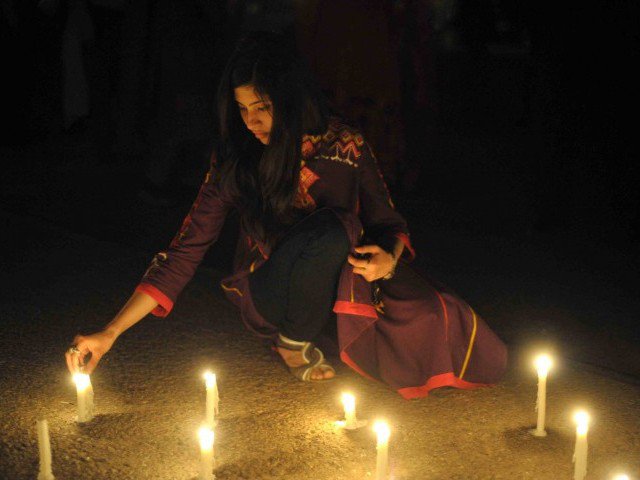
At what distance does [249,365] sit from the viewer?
12.1 feet

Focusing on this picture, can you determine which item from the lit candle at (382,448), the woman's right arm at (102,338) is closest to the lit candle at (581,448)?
the lit candle at (382,448)

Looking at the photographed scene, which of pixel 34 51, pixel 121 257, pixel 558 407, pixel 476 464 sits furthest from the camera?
pixel 34 51

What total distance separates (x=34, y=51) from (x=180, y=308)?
529 centimetres

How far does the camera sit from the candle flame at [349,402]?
122 inches

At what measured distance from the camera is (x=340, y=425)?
3.16 m

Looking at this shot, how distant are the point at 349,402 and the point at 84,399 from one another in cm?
88

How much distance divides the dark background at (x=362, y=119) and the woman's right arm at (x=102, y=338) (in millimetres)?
1907

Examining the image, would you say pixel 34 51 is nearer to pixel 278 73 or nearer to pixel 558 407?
pixel 278 73

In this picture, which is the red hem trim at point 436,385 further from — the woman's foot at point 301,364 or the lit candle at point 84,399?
the lit candle at point 84,399

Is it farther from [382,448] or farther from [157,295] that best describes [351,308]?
[382,448]

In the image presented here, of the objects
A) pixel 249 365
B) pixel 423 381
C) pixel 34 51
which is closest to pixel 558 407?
pixel 423 381

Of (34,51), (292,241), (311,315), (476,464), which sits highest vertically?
(34,51)

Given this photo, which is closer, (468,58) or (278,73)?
(278,73)

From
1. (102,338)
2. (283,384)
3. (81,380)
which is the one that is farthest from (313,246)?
(81,380)
